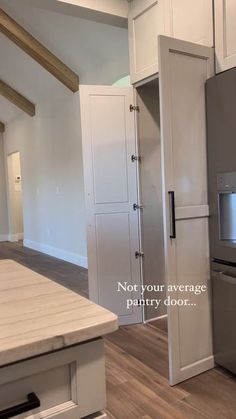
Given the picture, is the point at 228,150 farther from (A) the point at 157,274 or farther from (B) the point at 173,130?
(A) the point at 157,274

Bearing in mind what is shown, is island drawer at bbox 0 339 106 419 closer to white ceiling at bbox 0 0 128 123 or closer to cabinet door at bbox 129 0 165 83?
cabinet door at bbox 129 0 165 83

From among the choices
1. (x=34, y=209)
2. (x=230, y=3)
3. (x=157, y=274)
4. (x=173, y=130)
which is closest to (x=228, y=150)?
(x=173, y=130)

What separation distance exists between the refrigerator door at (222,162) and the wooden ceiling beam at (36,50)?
3.25 meters

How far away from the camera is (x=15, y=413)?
0.65 metres

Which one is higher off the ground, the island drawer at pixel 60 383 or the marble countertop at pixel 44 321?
the marble countertop at pixel 44 321

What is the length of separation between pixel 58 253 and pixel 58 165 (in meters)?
1.55

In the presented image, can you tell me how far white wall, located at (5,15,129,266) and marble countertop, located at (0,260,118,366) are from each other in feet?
12.2

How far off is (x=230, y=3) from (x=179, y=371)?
2188 mm

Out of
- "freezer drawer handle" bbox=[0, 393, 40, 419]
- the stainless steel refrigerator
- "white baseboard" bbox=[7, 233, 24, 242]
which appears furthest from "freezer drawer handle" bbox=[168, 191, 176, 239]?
"white baseboard" bbox=[7, 233, 24, 242]

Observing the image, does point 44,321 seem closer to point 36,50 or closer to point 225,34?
point 225,34

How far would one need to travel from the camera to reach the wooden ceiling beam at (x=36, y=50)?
447 centimetres

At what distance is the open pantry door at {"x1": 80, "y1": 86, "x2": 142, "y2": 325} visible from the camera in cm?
306

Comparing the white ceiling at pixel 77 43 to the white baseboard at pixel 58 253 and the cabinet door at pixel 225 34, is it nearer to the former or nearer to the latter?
the cabinet door at pixel 225 34

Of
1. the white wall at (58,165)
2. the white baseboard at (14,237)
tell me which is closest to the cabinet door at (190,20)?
the white wall at (58,165)
